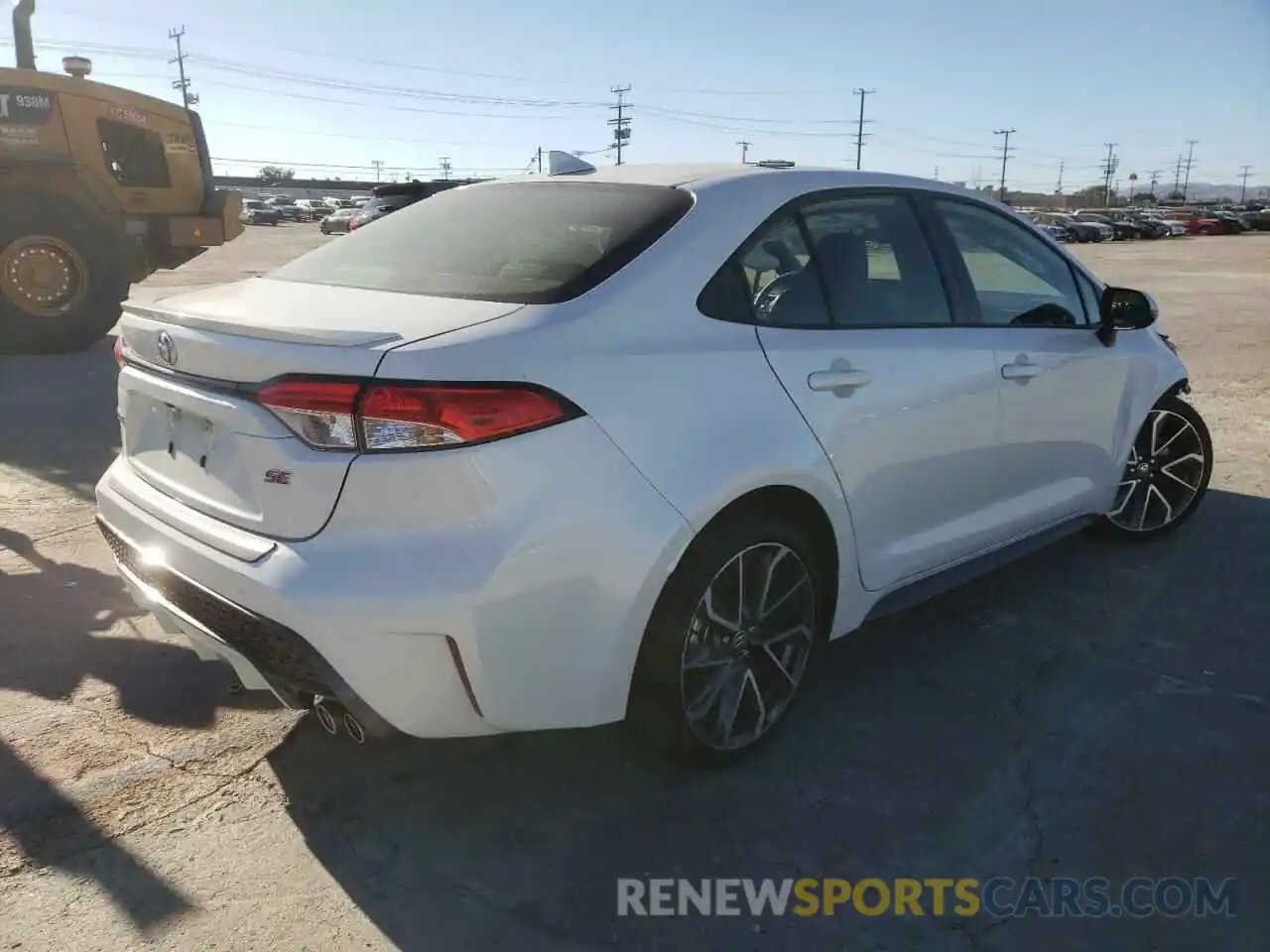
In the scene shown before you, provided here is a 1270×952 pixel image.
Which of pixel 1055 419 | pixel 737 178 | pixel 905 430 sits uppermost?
pixel 737 178

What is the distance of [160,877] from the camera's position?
2455 millimetres

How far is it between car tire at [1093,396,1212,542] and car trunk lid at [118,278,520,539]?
3.39 meters

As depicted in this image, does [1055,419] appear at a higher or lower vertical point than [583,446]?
lower

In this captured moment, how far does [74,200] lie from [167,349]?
822cm

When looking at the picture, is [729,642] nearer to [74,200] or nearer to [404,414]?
[404,414]

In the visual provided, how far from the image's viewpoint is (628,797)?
282 cm

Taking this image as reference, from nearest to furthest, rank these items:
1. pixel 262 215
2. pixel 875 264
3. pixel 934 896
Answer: pixel 934 896
pixel 875 264
pixel 262 215

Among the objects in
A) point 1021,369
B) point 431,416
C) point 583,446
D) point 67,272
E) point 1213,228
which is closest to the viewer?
point 431,416

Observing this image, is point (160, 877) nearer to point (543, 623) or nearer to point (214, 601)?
point (214, 601)

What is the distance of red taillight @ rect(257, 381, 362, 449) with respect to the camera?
88.6 inches

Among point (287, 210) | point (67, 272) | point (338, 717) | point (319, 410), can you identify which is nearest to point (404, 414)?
point (319, 410)

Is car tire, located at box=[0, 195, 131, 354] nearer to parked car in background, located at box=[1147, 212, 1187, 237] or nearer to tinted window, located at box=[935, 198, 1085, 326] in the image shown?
tinted window, located at box=[935, 198, 1085, 326]

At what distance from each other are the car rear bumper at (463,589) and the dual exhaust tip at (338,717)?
0.18 feet

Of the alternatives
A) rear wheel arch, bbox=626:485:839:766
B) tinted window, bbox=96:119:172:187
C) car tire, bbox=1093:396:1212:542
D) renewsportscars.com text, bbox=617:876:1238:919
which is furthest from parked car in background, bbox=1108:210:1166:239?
renewsportscars.com text, bbox=617:876:1238:919
